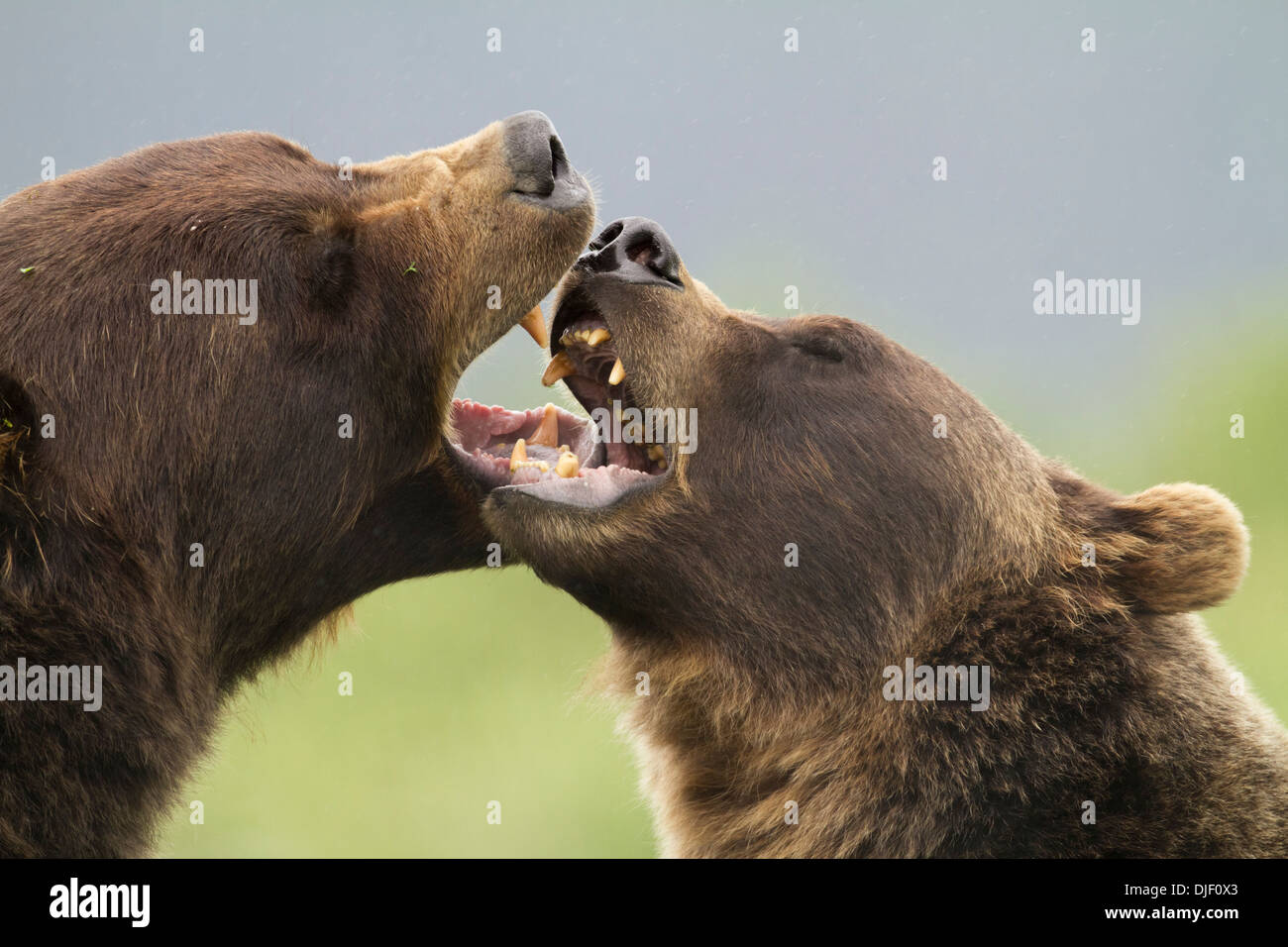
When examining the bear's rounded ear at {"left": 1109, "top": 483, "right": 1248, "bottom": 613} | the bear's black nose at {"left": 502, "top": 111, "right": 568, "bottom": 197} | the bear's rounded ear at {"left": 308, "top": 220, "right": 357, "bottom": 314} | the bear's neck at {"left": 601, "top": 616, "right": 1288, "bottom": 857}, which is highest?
the bear's black nose at {"left": 502, "top": 111, "right": 568, "bottom": 197}

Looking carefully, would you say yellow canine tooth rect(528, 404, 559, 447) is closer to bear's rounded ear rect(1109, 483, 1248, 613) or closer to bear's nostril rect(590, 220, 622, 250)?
bear's nostril rect(590, 220, 622, 250)

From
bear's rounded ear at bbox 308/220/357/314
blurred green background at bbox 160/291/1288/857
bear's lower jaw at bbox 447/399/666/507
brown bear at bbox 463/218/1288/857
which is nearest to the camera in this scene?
bear's rounded ear at bbox 308/220/357/314

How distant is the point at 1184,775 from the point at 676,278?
279cm

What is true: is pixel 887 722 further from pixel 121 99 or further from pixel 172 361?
pixel 121 99

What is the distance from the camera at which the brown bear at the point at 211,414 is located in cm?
466

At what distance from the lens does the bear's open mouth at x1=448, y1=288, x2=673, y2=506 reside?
5719 mm

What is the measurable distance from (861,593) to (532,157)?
85.6 inches

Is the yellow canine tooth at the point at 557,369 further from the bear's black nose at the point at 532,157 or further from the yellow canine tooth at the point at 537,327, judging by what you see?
the bear's black nose at the point at 532,157

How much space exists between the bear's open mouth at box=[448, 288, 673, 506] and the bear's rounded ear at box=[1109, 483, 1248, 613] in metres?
1.97

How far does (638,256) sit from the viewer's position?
604cm

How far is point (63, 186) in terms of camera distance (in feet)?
16.9

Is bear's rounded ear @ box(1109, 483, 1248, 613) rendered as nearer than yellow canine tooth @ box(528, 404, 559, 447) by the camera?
Yes

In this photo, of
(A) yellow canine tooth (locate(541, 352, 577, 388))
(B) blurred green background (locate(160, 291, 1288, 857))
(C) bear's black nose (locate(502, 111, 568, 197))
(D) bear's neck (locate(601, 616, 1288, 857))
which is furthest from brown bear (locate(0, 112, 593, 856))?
(B) blurred green background (locate(160, 291, 1288, 857))
